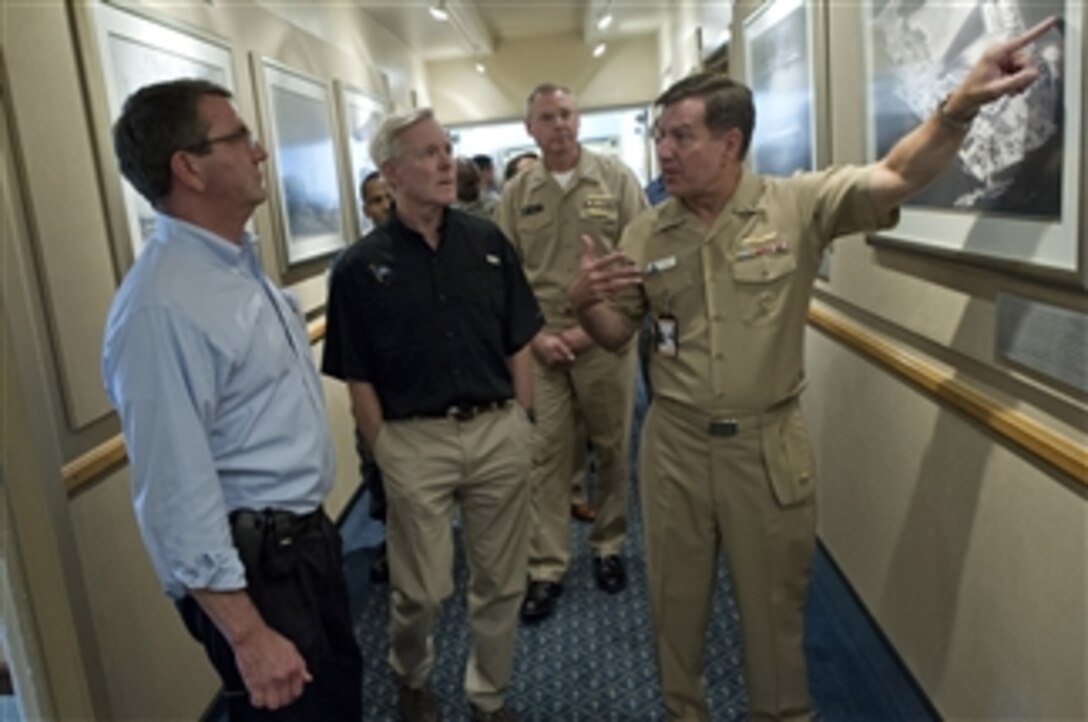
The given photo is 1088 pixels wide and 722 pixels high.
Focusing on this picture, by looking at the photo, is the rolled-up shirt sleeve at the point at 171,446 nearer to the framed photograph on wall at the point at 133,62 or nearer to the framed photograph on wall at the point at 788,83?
the framed photograph on wall at the point at 133,62

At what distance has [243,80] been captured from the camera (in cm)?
314

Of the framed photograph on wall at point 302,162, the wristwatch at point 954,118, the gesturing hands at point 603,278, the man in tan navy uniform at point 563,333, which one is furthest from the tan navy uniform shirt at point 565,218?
the wristwatch at point 954,118

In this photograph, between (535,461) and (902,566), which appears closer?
(902,566)

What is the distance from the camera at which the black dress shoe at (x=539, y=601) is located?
9.06 ft

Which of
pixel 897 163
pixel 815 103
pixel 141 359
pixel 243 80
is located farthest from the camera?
pixel 243 80

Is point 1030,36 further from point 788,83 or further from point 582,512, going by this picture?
point 582,512

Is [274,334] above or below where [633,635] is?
above

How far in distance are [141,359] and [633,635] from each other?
6.29ft

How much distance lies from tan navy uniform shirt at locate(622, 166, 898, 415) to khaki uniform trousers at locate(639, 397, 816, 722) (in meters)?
0.08

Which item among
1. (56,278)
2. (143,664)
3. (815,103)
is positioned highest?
(815,103)

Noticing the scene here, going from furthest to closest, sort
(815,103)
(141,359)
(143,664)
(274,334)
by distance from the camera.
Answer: (815,103), (143,664), (274,334), (141,359)

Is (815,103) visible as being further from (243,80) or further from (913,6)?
(243,80)

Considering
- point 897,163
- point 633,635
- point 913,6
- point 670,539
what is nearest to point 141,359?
point 670,539

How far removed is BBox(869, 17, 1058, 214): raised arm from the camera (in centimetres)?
123
